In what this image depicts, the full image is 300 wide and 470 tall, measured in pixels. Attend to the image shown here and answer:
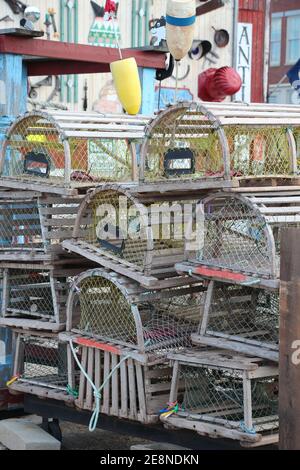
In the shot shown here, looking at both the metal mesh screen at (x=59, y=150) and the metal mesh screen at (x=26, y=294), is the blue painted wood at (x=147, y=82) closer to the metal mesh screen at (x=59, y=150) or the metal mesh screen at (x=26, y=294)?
the metal mesh screen at (x=59, y=150)

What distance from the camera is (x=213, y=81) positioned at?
14938 millimetres

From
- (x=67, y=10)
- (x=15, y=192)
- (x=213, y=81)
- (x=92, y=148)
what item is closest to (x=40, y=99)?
(x=67, y=10)

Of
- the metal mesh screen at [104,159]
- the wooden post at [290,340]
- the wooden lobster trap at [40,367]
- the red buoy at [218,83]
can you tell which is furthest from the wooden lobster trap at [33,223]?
the red buoy at [218,83]

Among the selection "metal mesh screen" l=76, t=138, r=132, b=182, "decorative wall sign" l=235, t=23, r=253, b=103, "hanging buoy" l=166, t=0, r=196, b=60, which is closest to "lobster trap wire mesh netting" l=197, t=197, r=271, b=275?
"metal mesh screen" l=76, t=138, r=132, b=182

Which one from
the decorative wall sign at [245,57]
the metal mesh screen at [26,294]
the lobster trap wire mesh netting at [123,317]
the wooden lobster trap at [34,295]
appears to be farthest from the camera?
the decorative wall sign at [245,57]

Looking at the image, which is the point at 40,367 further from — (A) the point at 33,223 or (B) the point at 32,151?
(B) the point at 32,151

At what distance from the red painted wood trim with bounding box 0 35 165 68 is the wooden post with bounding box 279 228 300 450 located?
3.29 metres

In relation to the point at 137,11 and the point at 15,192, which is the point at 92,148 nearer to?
the point at 15,192

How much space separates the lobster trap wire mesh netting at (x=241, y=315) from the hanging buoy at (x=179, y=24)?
1955 mm

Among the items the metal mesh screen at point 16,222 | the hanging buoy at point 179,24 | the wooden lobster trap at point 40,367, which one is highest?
the hanging buoy at point 179,24

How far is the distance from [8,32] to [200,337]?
279 centimetres

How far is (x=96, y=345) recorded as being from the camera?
5.64 m

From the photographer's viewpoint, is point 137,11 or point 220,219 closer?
point 220,219

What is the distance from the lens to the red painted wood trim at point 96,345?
18.1ft
